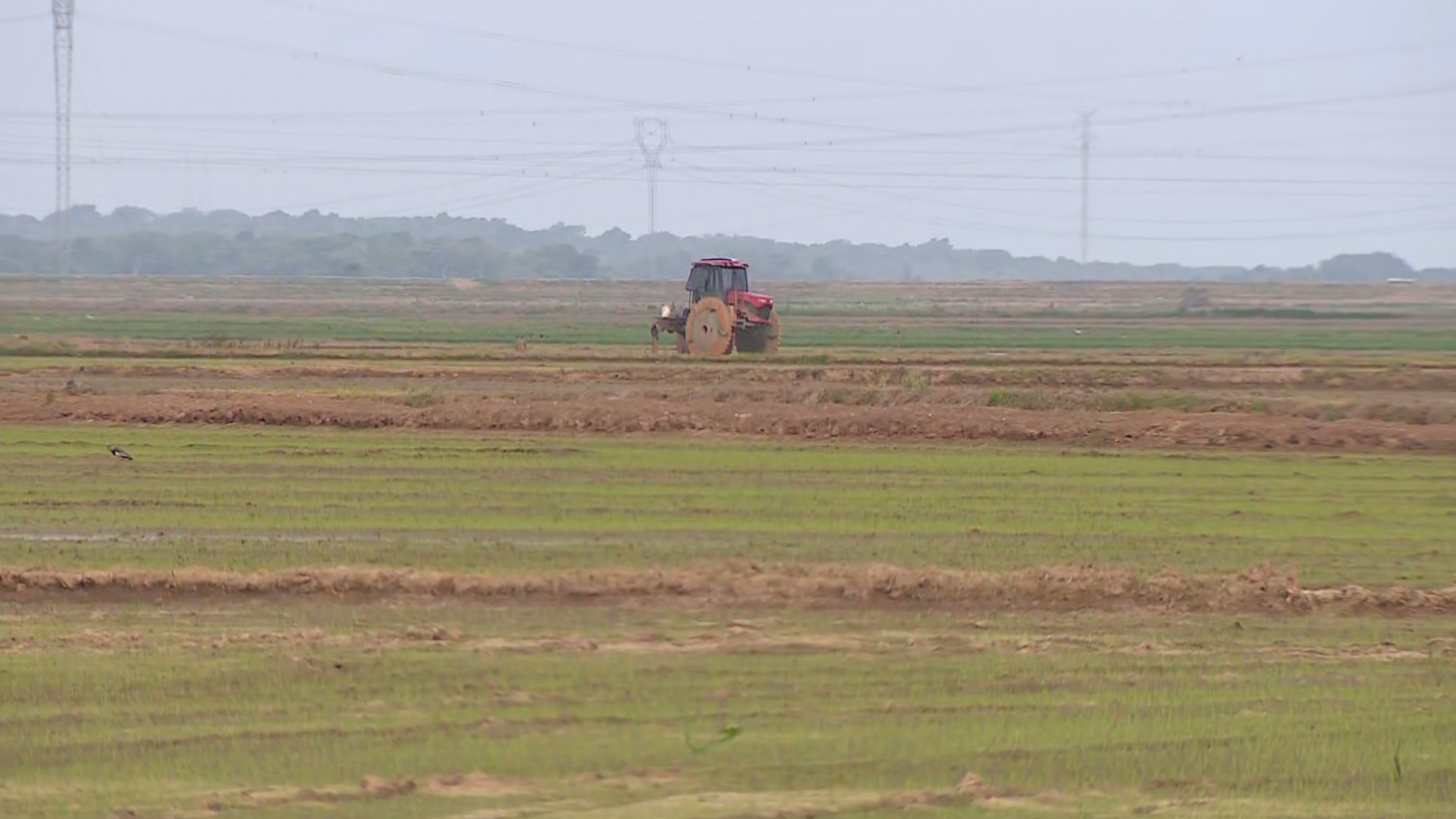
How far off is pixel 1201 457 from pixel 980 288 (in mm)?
129767

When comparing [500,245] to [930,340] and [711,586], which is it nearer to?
[930,340]

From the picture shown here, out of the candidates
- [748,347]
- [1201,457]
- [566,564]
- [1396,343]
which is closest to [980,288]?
[1396,343]

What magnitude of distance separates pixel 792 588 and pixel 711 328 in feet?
110

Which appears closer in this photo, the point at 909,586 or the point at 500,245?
the point at 909,586

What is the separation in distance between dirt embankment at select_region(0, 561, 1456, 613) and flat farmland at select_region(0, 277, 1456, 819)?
0.05 metres

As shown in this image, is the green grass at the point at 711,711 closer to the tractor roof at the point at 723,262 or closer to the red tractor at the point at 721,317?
the red tractor at the point at 721,317

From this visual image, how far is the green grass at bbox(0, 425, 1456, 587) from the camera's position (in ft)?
56.3

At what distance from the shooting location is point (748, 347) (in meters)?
50.2

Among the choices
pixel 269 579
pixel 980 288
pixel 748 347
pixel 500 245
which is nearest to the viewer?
pixel 269 579

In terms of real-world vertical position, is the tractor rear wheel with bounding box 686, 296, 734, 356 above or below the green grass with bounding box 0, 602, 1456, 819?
above

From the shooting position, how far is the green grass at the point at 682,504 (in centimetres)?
1716

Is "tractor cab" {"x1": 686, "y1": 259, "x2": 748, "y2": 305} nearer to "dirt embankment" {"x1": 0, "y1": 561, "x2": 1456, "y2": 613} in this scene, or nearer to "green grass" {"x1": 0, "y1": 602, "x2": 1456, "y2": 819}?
"dirt embankment" {"x1": 0, "y1": 561, "x2": 1456, "y2": 613}

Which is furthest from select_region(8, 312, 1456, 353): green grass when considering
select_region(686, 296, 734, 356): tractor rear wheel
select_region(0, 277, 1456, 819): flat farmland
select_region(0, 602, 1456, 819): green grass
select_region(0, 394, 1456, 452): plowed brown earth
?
select_region(0, 602, 1456, 819): green grass

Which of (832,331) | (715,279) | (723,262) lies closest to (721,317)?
(715,279)
